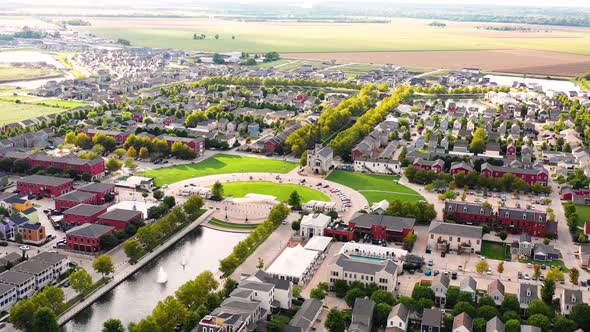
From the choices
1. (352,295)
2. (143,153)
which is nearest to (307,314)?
(352,295)

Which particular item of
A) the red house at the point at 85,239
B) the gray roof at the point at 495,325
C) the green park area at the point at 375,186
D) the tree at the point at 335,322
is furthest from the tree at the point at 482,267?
the red house at the point at 85,239

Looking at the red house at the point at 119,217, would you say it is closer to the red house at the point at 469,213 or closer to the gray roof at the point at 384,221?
the gray roof at the point at 384,221

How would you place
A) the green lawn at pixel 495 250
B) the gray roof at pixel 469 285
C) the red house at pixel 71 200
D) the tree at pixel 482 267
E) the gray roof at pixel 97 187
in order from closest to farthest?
the gray roof at pixel 469 285, the tree at pixel 482 267, the green lawn at pixel 495 250, the red house at pixel 71 200, the gray roof at pixel 97 187

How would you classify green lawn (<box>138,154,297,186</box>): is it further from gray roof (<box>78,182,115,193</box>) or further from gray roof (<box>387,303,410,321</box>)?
gray roof (<box>387,303,410,321</box>)

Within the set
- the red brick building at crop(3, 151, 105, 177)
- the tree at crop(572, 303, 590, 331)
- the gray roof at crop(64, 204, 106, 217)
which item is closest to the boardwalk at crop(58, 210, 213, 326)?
the gray roof at crop(64, 204, 106, 217)

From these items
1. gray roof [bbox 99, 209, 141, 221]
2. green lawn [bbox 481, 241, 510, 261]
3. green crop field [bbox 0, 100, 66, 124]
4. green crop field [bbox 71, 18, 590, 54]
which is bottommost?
green crop field [bbox 0, 100, 66, 124]

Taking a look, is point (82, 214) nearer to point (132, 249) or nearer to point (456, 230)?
point (132, 249)
